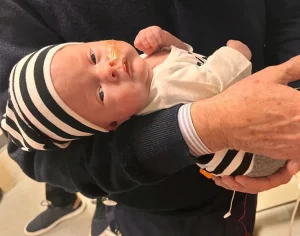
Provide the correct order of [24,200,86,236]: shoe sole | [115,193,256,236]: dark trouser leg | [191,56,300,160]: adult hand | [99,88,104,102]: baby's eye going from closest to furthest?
[191,56,300,160]: adult hand, [99,88,104,102]: baby's eye, [115,193,256,236]: dark trouser leg, [24,200,86,236]: shoe sole

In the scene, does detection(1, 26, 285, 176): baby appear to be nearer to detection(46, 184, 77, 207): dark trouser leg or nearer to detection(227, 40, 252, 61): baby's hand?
detection(227, 40, 252, 61): baby's hand

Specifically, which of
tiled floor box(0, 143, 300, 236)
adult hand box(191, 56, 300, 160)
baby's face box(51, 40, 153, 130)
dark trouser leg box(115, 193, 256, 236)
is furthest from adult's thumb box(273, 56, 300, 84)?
tiled floor box(0, 143, 300, 236)

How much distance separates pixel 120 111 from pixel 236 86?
216 millimetres

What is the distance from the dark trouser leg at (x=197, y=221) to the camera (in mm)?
1102

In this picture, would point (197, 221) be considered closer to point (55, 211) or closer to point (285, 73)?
point (285, 73)

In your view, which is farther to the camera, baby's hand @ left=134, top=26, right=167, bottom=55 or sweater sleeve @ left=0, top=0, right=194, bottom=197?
baby's hand @ left=134, top=26, right=167, bottom=55

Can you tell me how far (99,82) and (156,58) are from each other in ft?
0.56

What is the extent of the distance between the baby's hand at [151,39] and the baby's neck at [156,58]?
22 millimetres

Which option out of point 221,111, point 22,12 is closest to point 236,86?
point 221,111

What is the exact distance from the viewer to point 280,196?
134cm

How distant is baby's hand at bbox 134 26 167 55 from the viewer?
0.91 meters

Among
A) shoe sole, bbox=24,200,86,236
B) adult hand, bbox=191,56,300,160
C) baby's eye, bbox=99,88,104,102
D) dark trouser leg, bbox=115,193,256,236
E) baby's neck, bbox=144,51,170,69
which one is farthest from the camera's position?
shoe sole, bbox=24,200,86,236

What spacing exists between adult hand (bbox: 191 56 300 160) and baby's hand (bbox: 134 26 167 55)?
0.20 m

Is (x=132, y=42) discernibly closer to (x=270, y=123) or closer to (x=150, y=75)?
(x=150, y=75)
